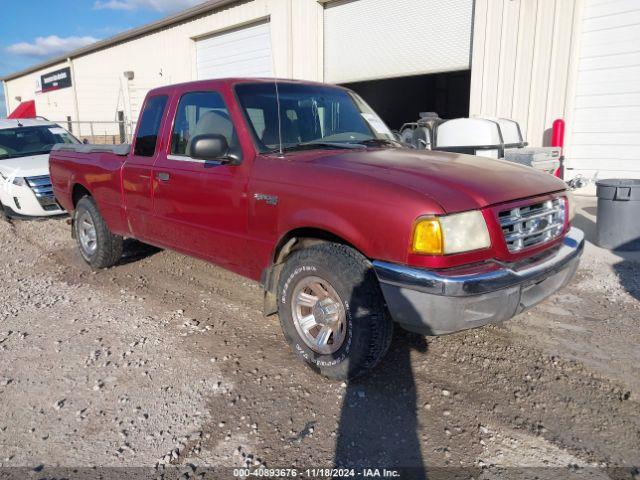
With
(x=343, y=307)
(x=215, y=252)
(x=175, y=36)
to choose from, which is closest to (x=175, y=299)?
(x=215, y=252)

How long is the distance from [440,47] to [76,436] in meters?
10.2

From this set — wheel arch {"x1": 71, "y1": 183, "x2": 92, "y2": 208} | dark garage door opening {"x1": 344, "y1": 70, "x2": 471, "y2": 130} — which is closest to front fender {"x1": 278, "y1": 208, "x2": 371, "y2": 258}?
wheel arch {"x1": 71, "y1": 183, "x2": 92, "y2": 208}

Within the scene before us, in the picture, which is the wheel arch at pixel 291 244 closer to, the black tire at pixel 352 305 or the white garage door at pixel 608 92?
the black tire at pixel 352 305

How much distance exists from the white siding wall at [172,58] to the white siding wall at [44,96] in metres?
0.11

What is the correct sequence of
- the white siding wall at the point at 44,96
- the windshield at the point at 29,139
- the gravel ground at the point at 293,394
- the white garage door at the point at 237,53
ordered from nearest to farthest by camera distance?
1. the gravel ground at the point at 293,394
2. the windshield at the point at 29,139
3. the white garage door at the point at 237,53
4. the white siding wall at the point at 44,96

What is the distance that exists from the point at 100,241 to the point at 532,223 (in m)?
4.47

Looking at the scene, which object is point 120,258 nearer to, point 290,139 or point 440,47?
point 290,139

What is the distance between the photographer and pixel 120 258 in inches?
233

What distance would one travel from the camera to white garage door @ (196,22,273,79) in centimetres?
1421

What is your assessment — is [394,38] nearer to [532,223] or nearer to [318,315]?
[532,223]

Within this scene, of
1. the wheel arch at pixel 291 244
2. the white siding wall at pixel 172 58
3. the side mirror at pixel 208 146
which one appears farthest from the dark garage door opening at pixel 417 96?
the wheel arch at pixel 291 244

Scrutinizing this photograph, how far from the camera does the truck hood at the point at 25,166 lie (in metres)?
7.92

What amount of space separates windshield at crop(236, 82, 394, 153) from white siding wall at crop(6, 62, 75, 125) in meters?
26.5

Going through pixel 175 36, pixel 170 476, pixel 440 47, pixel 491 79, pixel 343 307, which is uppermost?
pixel 175 36
